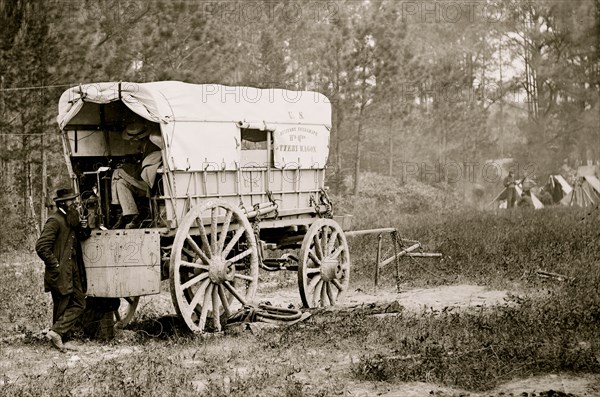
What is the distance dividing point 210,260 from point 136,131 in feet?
6.13

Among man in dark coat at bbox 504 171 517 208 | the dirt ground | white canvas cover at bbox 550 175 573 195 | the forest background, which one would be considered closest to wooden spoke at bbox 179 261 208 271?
the dirt ground

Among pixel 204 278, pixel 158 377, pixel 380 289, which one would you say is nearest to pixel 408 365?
pixel 158 377

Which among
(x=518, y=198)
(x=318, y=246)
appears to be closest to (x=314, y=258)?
(x=318, y=246)

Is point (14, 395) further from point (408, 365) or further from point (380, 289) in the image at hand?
point (380, 289)

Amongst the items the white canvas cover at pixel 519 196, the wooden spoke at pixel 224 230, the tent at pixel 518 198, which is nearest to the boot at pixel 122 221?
the wooden spoke at pixel 224 230

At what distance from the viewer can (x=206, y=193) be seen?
9148 millimetres

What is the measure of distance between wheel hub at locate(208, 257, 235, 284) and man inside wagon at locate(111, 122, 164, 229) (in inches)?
45.4

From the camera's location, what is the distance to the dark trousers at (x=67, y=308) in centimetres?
820

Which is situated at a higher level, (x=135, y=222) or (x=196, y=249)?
(x=135, y=222)

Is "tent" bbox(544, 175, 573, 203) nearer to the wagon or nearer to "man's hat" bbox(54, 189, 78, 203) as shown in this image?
the wagon

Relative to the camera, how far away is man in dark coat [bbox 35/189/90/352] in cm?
813

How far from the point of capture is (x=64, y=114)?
927 centimetres

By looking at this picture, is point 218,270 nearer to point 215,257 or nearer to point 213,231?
point 215,257

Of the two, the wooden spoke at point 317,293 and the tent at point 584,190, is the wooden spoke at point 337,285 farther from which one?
the tent at point 584,190
